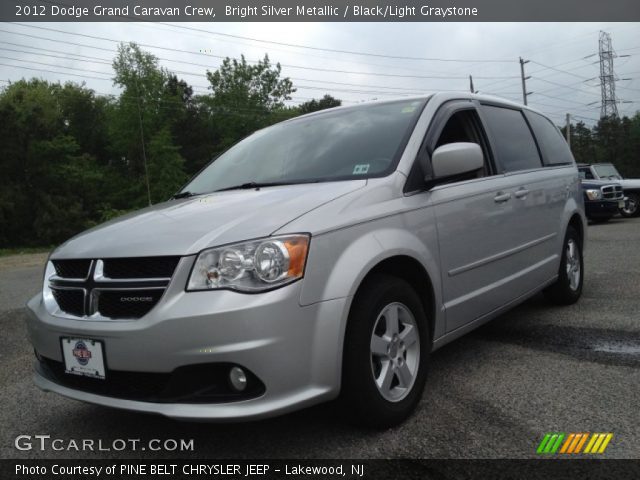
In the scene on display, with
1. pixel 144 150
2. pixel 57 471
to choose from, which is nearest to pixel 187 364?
pixel 57 471

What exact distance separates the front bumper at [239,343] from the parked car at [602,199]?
14.3 m

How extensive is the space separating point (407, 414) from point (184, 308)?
1.22m

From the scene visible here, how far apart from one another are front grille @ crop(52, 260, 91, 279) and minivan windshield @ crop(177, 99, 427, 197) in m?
1.08

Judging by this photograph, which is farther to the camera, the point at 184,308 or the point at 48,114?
the point at 48,114

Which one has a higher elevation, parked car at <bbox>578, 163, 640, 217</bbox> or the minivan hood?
the minivan hood

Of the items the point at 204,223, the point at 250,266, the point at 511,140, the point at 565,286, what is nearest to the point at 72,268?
the point at 204,223

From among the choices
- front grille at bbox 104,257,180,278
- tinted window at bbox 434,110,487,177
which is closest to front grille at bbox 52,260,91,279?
front grille at bbox 104,257,180,278

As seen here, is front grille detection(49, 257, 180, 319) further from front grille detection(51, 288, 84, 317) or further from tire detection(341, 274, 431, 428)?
tire detection(341, 274, 431, 428)

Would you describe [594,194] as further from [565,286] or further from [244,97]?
[244,97]

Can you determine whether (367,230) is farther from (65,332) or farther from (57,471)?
(57,471)

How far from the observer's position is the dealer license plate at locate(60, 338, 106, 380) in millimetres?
2320

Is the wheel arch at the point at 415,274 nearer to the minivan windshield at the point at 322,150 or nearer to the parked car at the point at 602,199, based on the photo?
the minivan windshield at the point at 322,150

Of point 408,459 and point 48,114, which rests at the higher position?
point 48,114

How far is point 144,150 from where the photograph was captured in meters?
45.2
